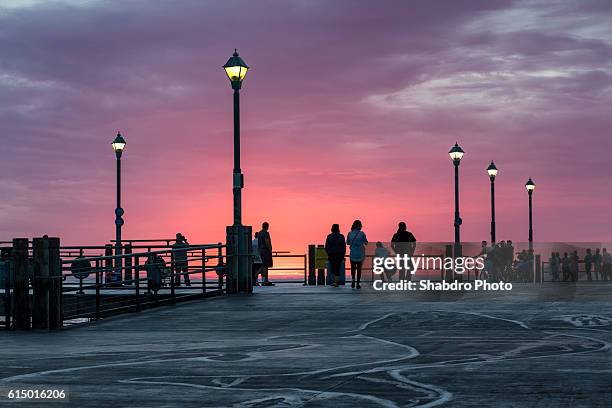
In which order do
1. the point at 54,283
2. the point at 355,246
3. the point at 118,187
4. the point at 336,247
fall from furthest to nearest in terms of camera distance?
the point at 118,187, the point at 336,247, the point at 355,246, the point at 54,283

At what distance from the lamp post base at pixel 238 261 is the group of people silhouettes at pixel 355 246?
11.1 feet

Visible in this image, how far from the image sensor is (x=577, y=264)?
4916 centimetres

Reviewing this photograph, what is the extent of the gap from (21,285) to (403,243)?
54.4ft

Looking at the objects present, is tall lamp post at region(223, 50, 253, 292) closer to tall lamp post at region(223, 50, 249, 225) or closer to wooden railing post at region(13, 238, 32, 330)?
tall lamp post at region(223, 50, 249, 225)

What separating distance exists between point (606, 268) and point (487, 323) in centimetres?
3302

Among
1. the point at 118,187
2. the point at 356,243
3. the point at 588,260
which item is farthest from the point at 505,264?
the point at 356,243

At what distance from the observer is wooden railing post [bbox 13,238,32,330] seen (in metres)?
17.2

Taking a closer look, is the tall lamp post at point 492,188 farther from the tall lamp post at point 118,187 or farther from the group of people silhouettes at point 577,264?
the tall lamp post at point 118,187

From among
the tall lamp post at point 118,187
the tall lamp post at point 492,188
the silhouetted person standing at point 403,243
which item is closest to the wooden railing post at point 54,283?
the silhouetted person standing at point 403,243

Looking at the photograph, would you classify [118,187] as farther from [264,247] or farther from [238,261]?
[238,261]

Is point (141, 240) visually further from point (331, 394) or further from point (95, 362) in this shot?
point (331, 394)

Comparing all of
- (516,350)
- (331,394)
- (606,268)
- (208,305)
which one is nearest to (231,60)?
(208,305)

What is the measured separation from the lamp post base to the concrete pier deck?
4.81 metres

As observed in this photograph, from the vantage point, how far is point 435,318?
58.0 feet
